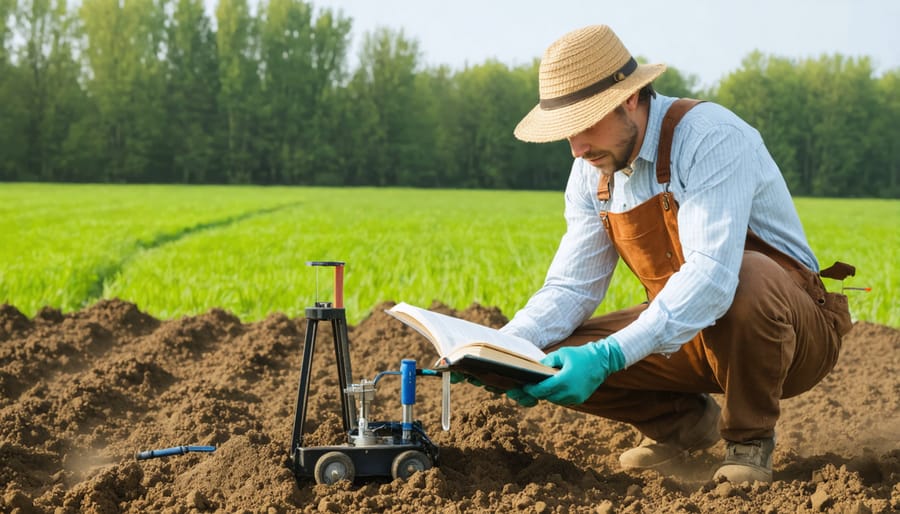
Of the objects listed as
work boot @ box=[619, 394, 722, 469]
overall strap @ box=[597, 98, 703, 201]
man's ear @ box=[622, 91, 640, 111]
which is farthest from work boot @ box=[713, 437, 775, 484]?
man's ear @ box=[622, 91, 640, 111]

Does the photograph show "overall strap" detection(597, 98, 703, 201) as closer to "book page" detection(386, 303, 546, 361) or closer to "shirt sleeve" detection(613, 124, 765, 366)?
"shirt sleeve" detection(613, 124, 765, 366)

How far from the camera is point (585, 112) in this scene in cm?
274

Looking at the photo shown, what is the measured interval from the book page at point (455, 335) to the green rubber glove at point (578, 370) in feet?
0.27

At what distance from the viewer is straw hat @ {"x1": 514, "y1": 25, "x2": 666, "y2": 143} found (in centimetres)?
273

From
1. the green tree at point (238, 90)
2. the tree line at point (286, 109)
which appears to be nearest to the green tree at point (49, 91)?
the tree line at point (286, 109)

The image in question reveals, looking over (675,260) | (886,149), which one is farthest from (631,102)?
(886,149)

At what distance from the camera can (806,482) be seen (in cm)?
286

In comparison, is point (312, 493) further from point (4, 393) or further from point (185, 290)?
point (185, 290)

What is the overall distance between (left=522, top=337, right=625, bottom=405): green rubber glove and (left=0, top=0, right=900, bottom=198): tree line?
52.8 m

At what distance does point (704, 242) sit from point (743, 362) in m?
0.45

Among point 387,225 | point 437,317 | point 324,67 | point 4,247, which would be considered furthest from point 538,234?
point 324,67

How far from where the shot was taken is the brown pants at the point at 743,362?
2.81m

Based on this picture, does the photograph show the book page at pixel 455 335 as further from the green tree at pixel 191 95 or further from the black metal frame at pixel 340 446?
the green tree at pixel 191 95

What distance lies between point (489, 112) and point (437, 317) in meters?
61.9
